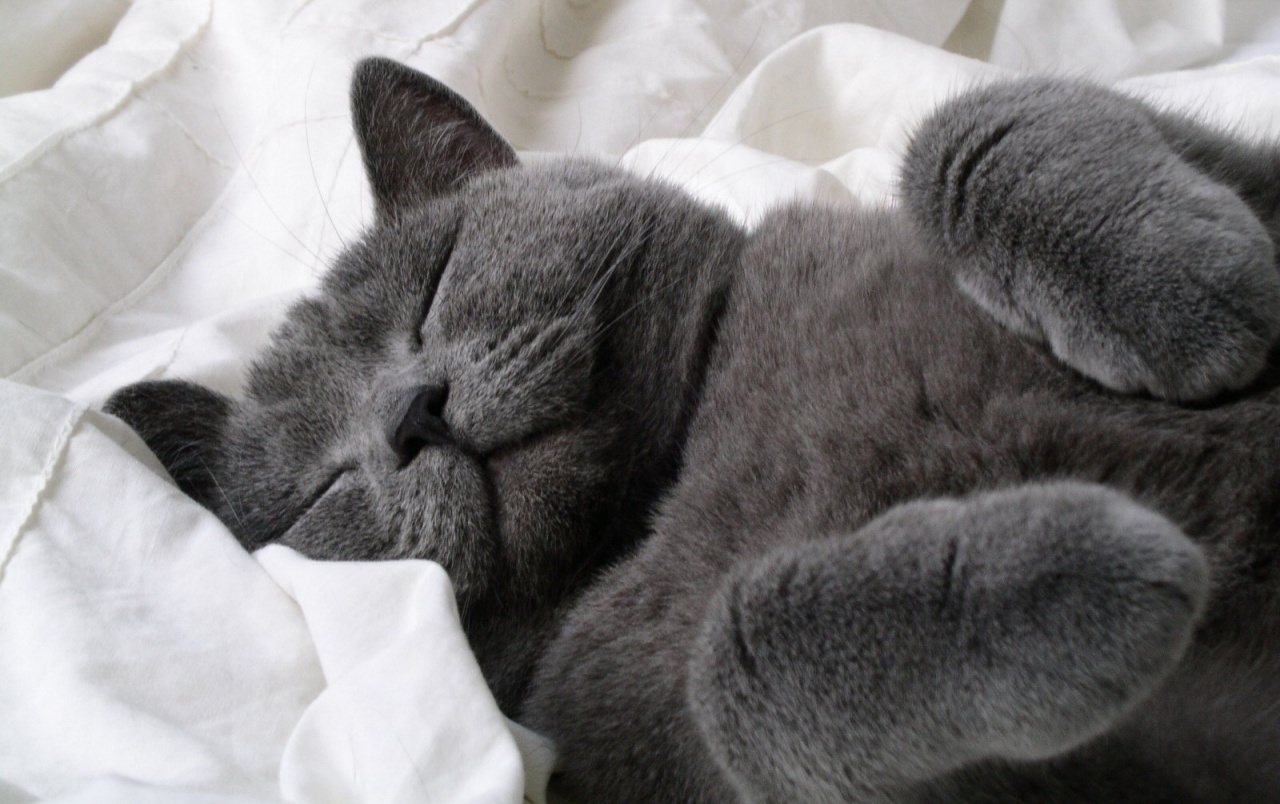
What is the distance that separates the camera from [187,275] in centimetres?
147

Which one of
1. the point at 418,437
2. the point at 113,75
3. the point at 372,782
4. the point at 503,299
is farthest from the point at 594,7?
the point at 372,782

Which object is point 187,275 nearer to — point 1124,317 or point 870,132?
point 870,132

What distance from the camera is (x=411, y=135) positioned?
1.17 meters

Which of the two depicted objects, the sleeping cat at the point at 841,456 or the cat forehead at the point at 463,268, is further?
the cat forehead at the point at 463,268

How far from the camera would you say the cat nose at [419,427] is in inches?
33.2

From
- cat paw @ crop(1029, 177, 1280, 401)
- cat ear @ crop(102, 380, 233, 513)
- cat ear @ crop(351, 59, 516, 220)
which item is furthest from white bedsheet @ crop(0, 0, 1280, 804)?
cat paw @ crop(1029, 177, 1280, 401)

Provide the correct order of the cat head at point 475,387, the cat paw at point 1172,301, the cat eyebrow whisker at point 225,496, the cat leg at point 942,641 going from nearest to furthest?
the cat leg at point 942,641 → the cat paw at point 1172,301 → the cat head at point 475,387 → the cat eyebrow whisker at point 225,496

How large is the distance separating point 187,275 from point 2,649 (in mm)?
809

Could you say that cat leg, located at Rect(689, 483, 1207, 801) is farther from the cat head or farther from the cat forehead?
the cat forehead

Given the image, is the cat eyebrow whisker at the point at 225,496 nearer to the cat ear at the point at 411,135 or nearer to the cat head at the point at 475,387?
the cat head at the point at 475,387

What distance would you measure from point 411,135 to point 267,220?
435 millimetres

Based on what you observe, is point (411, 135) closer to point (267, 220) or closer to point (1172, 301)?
point (267, 220)

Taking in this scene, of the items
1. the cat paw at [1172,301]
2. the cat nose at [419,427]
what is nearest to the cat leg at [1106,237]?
the cat paw at [1172,301]

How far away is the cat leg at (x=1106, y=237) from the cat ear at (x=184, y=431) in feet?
2.53
